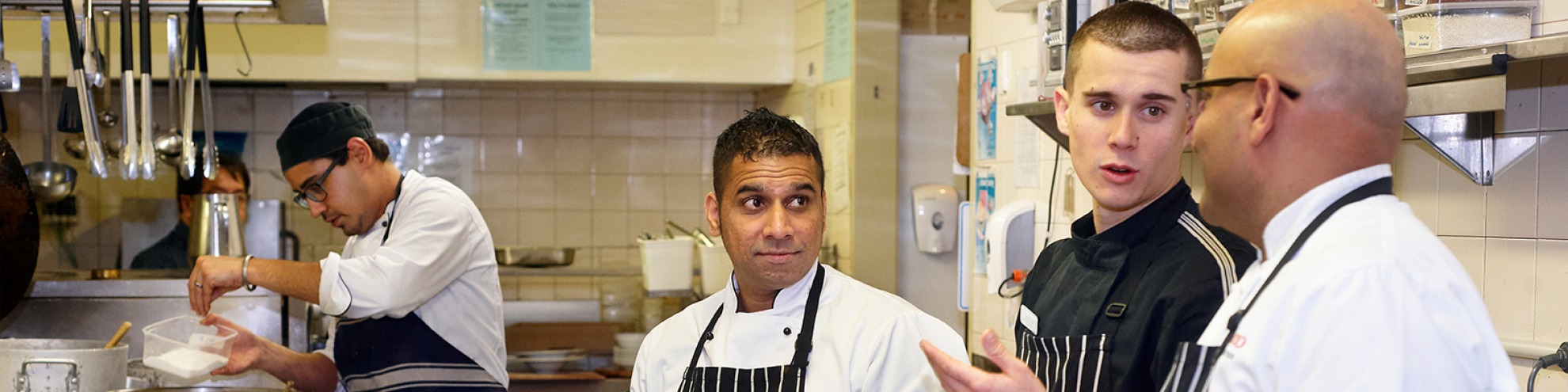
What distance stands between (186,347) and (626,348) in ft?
5.17

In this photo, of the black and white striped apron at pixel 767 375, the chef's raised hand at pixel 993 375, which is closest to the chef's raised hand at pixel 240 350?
the black and white striped apron at pixel 767 375

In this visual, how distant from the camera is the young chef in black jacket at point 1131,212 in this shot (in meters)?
1.49

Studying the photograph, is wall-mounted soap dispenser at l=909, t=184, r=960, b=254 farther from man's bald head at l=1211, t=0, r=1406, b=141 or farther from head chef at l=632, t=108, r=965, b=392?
man's bald head at l=1211, t=0, r=1406, b=141

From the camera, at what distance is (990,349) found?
1.24 m

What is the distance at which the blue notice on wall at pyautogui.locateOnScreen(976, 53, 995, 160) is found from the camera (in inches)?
126

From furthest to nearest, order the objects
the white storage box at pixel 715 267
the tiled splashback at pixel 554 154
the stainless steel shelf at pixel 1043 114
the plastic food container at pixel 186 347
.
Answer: the tiled splashback at pixel 554 154 < the white storage box at pixel 715 267 < the plastic food container at pixel 186 347 < the stainless steel shelf at pixel 1043 114

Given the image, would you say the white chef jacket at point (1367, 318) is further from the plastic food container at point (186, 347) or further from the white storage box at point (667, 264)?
the white storage box at point (667, 264)

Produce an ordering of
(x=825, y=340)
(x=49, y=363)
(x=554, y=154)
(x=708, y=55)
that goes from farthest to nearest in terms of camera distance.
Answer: (x=554, y=154), (x=708, y=55), (x=49, y=363), (x=825, y=340)

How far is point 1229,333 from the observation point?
1077 millimetres

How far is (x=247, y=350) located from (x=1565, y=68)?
2525 millimetres

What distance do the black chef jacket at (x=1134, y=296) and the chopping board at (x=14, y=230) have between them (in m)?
2.45

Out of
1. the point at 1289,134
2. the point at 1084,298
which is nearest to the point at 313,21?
the point at 1084,298

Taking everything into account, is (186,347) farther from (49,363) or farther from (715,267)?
(715,267)

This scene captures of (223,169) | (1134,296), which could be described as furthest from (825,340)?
(223,169)
